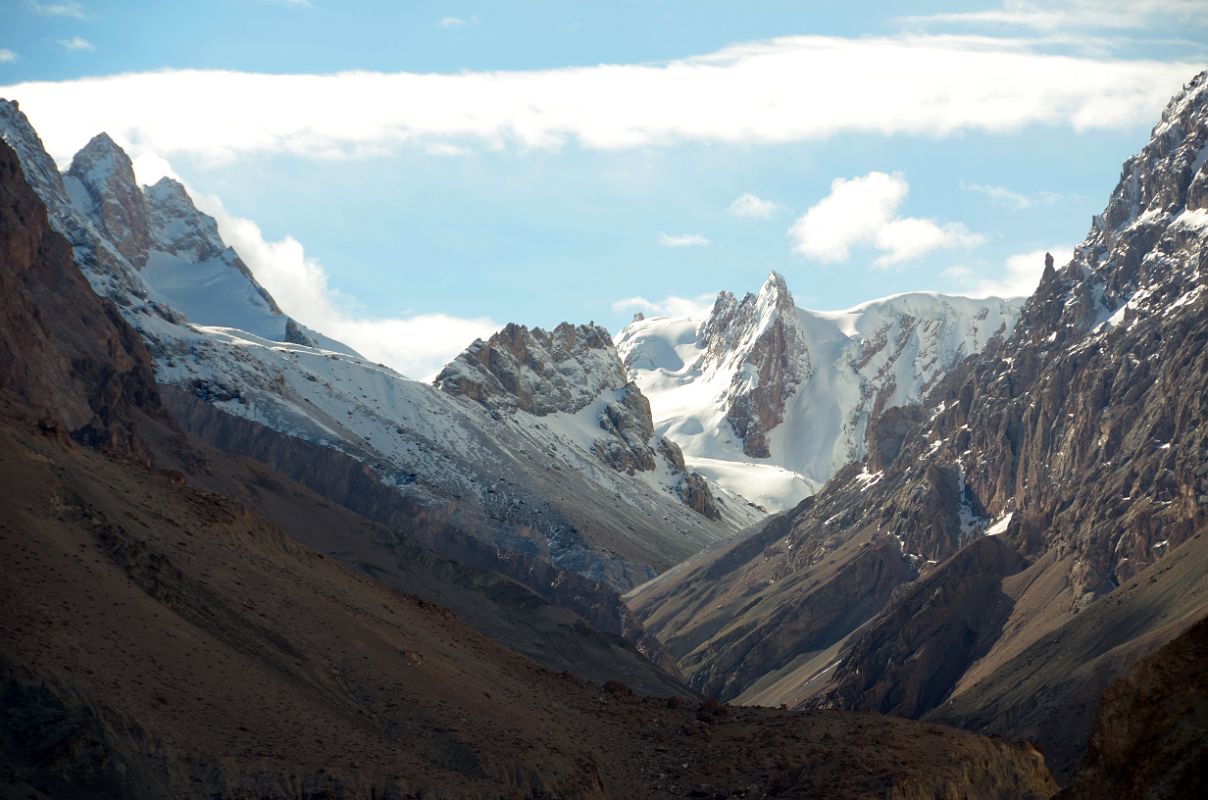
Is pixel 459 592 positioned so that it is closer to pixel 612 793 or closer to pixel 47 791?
pixel 612 793

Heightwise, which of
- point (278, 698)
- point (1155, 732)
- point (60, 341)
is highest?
point (60, 341)

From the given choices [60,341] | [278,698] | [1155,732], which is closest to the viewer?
[1155,732]

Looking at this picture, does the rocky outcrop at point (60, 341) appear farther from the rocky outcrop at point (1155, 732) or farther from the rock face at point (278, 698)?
the rocky outcrop at point (1155, 732)

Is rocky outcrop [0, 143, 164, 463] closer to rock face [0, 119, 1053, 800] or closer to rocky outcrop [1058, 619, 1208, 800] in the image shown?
rock face [0, 119, 1053, 800]

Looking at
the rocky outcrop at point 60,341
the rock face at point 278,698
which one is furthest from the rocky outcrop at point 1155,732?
the rocky outcrop at point 60,341

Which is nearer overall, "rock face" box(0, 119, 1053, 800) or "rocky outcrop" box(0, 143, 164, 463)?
"rock face" box(0, 119, 1053, 800)

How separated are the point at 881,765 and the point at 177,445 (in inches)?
4872

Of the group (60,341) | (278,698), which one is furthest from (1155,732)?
(60,341)

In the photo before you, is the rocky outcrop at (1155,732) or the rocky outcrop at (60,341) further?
the rocky outcrop at (60,341)

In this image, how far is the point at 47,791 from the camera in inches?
1895

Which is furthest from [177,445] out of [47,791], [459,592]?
[47,791]

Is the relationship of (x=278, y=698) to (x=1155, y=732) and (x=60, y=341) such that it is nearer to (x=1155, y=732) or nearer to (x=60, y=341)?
(x=1155, y=732)

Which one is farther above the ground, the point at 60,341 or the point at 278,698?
the point at 60,341

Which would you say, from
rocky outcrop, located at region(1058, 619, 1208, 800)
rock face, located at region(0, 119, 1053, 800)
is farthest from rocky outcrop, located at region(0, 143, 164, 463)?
rocky outcrop, located at region(1058, 619, 1208, 800)
